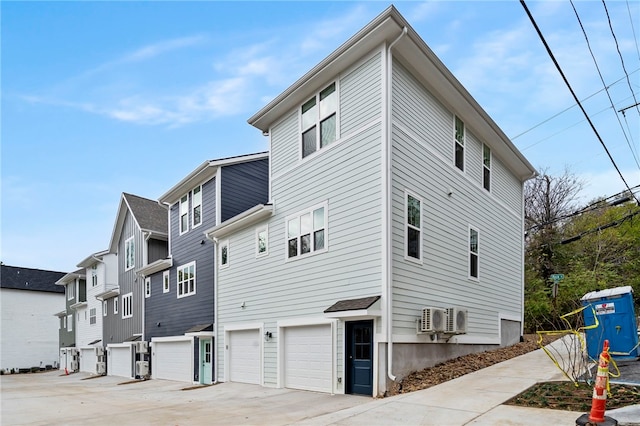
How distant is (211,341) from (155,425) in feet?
25.4

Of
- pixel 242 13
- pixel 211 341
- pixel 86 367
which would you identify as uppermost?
pixel 242 13

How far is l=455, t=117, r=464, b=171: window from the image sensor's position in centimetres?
1372

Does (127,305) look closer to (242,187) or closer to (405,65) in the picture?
(242,187)

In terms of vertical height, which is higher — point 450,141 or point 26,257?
point 450,141

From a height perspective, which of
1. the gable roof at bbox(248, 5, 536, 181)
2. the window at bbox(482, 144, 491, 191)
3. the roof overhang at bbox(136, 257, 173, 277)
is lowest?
the roof overhang at bbox(136, 257, 173, 277)

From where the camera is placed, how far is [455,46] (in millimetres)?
10141

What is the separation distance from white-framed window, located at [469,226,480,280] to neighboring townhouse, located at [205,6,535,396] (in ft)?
0.28

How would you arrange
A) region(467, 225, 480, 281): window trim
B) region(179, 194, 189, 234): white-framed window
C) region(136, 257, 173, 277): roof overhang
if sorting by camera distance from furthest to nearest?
region(136, 257, 173, 277): roof overhang
region(179, 194, 189, 234): white-framed window
region(467, 225, 480, 281): window trim

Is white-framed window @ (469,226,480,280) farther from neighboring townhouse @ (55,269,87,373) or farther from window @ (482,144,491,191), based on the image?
neighboring townhouse @ (55,269,87,373)

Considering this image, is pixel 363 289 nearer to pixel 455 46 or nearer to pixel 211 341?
pixel 455 46

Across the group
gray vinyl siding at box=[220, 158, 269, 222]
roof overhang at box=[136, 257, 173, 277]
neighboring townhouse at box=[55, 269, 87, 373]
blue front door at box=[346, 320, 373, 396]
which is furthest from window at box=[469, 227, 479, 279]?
neighboring townhouse at box=[55, 269, 87, 373]

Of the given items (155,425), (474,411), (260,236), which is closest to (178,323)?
(260,236)

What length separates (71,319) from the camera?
35.1 metres

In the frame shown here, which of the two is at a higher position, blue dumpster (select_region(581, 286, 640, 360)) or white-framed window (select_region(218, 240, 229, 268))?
white-framed window (select_region(218, 240, 229, 268))
